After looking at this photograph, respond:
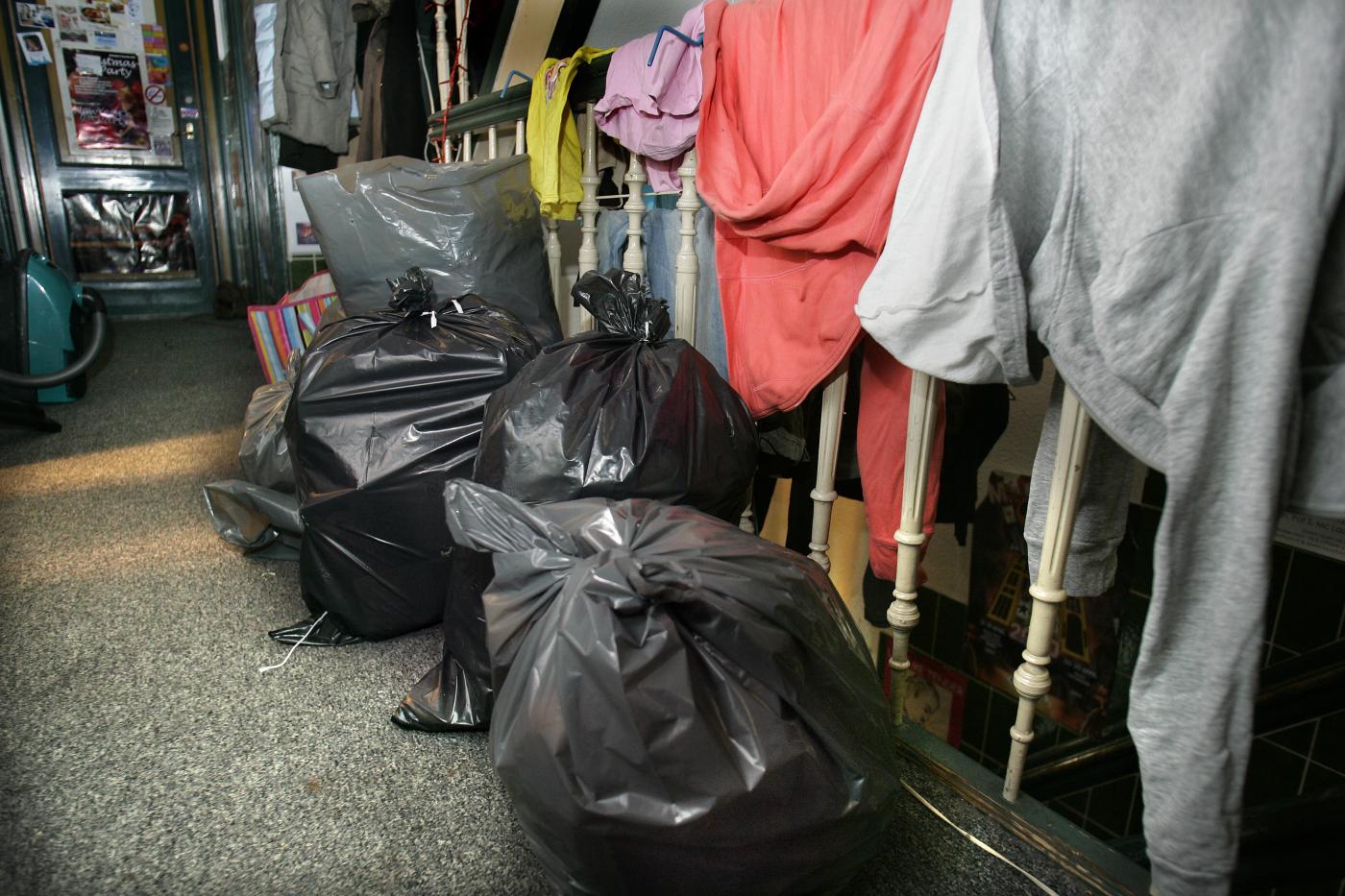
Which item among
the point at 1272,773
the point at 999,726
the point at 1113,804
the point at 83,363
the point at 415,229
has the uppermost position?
the point at 415,229

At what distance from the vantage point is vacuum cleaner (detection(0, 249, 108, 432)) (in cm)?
245

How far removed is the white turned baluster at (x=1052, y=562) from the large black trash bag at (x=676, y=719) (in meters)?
0.21

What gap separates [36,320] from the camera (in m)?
2.54

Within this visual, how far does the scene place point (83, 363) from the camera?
256cm

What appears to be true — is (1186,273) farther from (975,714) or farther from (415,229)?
(975,714)

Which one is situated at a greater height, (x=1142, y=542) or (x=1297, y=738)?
(x=1142, y=542)

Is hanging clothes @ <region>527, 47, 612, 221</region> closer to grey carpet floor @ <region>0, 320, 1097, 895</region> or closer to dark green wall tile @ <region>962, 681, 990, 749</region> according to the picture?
grey carpet floor @ <region>0, 320, 1097, 895</region>

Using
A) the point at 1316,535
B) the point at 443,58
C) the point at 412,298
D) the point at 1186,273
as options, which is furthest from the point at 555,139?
the point at 1316,535

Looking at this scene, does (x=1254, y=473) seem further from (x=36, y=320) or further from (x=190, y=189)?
(x=190, y=189)

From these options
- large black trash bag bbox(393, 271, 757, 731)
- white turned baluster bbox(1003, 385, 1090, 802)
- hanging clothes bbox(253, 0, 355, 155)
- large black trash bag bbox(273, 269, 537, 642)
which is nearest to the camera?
white turned baluster bbox(1003, 385, 1090, 802)

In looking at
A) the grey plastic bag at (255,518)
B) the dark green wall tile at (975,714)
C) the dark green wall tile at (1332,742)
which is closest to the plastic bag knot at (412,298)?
the grey plastic bag at (255,518)

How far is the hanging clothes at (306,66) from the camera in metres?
3.21

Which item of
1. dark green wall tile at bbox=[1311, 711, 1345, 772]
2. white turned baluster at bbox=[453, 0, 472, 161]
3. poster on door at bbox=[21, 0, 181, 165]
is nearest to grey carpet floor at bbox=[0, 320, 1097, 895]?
white turned baluster at bbox=[453, 0, 472, 161]

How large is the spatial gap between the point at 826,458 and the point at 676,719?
0.58m
